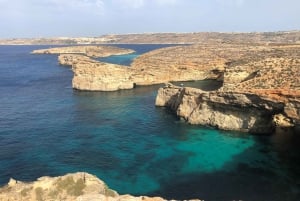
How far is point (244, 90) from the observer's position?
59875 mm

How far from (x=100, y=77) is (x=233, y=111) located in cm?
4870

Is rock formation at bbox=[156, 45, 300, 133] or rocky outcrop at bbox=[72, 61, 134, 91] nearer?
rock formation at bbox=[156, 45, 300, 133]

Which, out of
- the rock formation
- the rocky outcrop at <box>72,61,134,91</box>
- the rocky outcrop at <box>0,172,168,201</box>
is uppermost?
the rocky outcrop at <box>0,172,168,201</box>

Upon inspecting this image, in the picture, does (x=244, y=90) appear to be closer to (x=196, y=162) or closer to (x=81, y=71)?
(x=196, y=162)

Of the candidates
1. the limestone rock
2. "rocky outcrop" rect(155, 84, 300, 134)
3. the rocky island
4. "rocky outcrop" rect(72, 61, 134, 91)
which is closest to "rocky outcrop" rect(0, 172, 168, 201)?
the rocky island

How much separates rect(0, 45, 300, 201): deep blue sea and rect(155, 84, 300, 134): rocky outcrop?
1824mm

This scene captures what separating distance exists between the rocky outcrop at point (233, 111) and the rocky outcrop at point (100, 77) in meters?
35.1

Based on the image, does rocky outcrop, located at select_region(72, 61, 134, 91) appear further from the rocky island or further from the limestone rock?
the limestone rock

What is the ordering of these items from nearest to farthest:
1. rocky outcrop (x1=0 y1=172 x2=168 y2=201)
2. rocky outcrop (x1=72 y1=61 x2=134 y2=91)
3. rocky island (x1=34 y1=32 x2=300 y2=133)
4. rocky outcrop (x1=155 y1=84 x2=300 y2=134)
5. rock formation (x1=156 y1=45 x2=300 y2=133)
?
rocky outcrop (x1=0 y1=172 x2=168 y2=201) < rock formation (x1=156 y1=45 x2=300 y2=133) < rocky island (x1=34 y1=32 x2=300 y2=133) < rocky outcrop (x1=155 y1=84 x2=300 y2=134) < rocky outcrop (x1=72 y1=61 x2=134 y2=91)

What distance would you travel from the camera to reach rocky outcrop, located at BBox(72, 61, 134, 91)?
10288 cm

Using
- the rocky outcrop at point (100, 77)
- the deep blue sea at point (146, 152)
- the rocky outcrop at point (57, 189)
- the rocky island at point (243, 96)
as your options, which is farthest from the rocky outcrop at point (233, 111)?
the rocky outcrop at point (100, 77)

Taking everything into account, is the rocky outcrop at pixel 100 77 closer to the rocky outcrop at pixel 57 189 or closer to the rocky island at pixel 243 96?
the rocky island at pixel 243 96

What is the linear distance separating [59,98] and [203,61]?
46292 millimetres

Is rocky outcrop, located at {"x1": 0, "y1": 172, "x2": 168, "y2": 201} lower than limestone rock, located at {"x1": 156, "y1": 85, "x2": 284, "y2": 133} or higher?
higher
